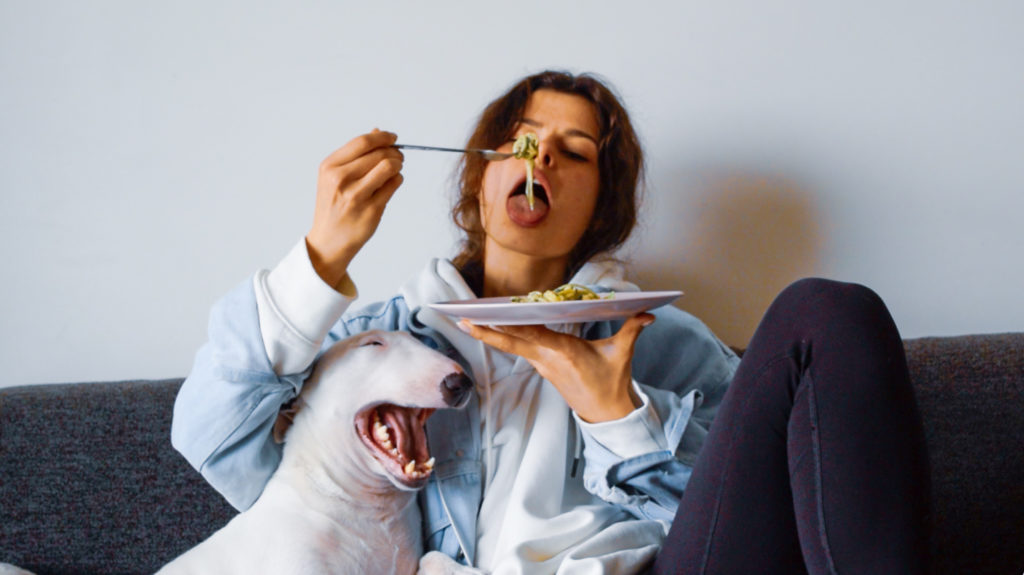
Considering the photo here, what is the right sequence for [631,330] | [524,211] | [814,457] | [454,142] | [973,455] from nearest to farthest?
[814,457] < [631,330] < [524,211] < [973,455] < [454,142]

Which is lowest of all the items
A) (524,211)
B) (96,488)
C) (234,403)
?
(96,488)

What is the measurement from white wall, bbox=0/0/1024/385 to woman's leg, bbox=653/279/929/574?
2.54 feet

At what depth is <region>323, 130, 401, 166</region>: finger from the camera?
3.66ft

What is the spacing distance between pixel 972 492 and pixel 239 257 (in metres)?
1.48

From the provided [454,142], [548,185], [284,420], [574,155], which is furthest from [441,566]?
[454,142]

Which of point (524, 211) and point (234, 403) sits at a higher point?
point (524, 211)

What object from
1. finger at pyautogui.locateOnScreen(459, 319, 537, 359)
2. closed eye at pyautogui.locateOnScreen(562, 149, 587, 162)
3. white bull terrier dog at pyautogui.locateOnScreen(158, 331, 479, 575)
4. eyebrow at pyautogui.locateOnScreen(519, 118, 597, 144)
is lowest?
white bull terrier dog at pyautogui.locateOnScreen(158, 331, 479, 575)

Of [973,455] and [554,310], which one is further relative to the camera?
[973,455]

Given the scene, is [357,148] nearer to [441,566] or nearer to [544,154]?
[544,154]

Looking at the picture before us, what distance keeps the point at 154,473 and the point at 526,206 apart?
2.63 feet

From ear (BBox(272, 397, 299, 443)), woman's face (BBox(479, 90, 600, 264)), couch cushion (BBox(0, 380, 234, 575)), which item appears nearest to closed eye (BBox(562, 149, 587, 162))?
woman's face (BBox(479, 90, 600, 264))

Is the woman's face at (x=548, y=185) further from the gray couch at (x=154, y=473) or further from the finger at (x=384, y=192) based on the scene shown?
the gray couch at (x=154, y=473)

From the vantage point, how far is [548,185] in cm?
146

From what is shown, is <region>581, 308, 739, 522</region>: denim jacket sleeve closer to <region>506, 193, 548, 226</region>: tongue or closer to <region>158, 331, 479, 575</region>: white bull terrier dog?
<region>158, 331, 479, 575</region>: white bull terrier dog
